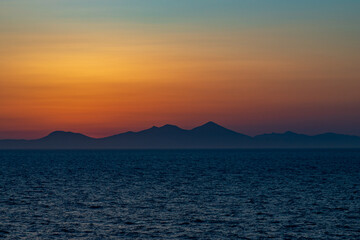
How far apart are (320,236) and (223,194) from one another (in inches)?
1130

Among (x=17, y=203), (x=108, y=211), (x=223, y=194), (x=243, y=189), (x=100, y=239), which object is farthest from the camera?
(x=243, y=189)

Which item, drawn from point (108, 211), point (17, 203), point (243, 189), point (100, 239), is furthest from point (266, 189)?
point (100, 239)

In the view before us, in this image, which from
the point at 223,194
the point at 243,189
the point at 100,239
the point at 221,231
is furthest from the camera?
the point at 243,189

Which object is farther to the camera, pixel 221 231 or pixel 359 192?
pixel 359 192

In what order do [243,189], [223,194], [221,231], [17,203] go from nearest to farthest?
1. [221,231]
2. [17,203]
3. [223,194]
4. [243,189]

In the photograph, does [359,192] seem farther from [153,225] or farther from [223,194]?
[153,225]

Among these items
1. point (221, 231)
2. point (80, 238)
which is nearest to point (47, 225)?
point (80, 238)

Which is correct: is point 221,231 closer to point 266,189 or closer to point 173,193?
point 173,193

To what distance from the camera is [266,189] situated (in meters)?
76.7

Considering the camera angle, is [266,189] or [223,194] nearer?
[223,194]

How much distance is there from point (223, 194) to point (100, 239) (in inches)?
1267

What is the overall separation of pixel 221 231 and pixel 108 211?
14.9m

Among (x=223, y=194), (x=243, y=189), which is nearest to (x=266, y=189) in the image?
(x=243, y=189)

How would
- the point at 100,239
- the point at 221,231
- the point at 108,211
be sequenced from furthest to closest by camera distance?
the point at 108,211, the point at 221,231, the point at 100,239
